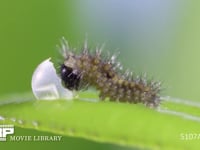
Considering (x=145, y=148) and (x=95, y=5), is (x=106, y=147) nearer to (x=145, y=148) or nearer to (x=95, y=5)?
(x=145, y=148)

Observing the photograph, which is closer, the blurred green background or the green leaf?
the green leaf

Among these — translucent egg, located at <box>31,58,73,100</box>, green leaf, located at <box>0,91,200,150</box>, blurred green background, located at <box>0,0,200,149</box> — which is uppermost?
blurred green background, located at <box>0,0,200,149</box>

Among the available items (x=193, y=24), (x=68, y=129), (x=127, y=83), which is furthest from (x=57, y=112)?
(x=193, y=24)

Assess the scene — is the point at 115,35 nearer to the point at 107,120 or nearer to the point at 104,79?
the point at 104,79

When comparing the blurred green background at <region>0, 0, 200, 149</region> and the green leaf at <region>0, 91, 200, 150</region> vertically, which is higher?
the blurred green background at <region>0, 0, 200, 149</region>

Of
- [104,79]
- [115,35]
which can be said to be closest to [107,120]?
[104,79]
